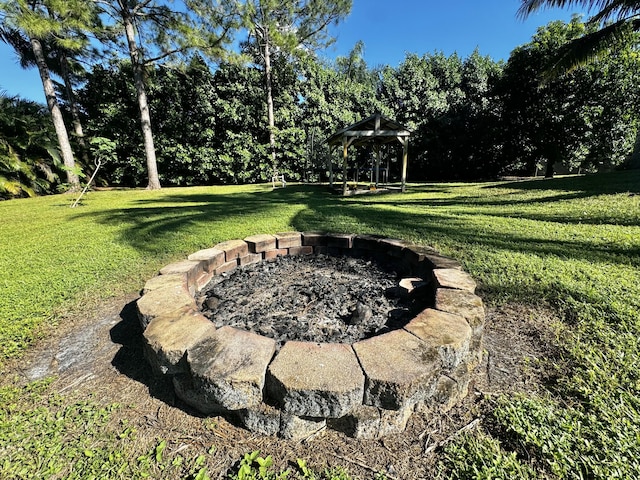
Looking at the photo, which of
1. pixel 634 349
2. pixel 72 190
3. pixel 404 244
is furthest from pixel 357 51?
pixel 634 349

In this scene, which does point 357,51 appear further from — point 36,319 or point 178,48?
point 36,319

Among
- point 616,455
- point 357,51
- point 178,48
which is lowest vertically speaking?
point 616,455

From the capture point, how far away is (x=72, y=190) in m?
10.4

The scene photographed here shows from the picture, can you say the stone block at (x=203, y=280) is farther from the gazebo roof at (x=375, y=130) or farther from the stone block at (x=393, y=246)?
the gazebo roof at (x=375, y=130)

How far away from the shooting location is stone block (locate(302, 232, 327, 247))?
3.45 metres

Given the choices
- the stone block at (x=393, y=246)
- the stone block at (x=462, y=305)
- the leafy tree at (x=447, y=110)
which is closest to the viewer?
the stone block at (x=462, y=305)

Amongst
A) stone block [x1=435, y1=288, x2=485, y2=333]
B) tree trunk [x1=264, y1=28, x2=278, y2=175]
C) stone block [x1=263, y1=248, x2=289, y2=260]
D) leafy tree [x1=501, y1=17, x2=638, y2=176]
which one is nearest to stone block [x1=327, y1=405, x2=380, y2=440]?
stone block [x1=435, y1=288, x2=485, y2=333]

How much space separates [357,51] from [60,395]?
27.7 meters

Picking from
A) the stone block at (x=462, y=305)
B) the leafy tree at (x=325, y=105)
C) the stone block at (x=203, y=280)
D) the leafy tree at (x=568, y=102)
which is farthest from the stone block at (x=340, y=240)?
the leafy tree at (x=568, y=102)

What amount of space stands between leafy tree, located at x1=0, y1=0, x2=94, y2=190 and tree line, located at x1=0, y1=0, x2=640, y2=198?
0.31ft

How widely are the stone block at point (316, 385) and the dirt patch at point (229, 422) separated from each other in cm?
18

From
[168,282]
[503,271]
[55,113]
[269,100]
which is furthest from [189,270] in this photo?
[269,100]

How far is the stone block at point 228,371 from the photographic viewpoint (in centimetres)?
119

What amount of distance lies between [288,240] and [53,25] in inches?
417
